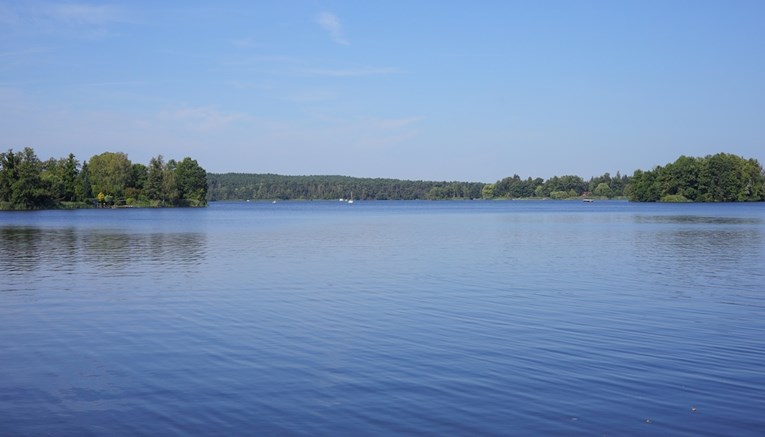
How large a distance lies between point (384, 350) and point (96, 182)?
575 feet

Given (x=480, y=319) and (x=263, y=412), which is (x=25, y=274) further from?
(x=263, y=412)

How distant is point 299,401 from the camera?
A: 36.2 ft

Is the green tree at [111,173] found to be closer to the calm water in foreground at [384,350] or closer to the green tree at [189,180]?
the green tree at [189,180]

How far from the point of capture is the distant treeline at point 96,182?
13862 cm

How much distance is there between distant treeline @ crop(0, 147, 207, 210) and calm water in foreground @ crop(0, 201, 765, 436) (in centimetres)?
12020

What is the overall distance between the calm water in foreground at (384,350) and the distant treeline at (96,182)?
120204 mm

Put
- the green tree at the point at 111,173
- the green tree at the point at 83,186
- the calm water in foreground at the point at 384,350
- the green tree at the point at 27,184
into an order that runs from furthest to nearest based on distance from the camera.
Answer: the green tree at the point at 111,173
the green tree at the point at 83,186
the green tree at the point at 27,184
the calm water in foreground at the point at 384,350

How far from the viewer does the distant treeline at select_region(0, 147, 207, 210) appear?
139 metres

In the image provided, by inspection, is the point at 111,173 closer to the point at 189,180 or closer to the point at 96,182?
the point at 96,182

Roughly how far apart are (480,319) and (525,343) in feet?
10.2

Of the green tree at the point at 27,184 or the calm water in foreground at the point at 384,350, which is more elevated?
the green tree at the point at 27,184

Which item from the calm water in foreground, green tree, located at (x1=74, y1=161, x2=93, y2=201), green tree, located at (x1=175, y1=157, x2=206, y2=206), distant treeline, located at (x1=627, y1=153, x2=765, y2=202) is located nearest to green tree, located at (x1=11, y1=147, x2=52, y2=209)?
green tree, located at (x1=74, y1=161, x2=93, y2=201)

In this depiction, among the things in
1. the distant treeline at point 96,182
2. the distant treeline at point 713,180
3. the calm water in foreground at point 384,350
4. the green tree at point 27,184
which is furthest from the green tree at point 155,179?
the calm water in foreground at point 384,350

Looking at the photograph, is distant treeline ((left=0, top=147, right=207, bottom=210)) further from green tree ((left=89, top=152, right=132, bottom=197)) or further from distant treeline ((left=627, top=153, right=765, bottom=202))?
distant treeline ((left=627, top=153, right=765, bottom=202))
